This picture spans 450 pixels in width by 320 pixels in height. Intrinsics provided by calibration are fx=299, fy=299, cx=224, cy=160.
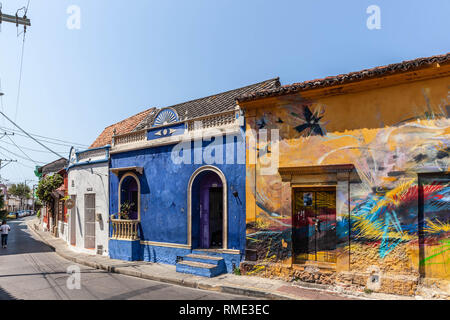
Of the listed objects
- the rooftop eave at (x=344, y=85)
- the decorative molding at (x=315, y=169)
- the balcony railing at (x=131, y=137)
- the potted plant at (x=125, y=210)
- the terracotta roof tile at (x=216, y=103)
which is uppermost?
the terracotta roof tile at (x=216, y=103)

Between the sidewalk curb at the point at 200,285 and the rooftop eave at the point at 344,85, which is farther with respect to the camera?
the sidewalk curb at the point at 200,285

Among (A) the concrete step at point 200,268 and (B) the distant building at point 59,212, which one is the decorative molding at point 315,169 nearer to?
(A) the concrete step at point 200,268

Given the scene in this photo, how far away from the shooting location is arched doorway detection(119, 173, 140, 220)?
1295cm

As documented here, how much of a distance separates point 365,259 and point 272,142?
388 centimetres

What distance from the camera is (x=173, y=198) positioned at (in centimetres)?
1108

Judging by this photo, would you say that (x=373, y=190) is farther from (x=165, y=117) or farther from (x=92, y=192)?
(x=92, y=192)

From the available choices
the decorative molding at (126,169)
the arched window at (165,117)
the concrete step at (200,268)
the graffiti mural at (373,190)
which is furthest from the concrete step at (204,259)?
the arched window at (165,117)

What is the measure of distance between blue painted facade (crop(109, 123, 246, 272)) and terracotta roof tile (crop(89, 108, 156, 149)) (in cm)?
354

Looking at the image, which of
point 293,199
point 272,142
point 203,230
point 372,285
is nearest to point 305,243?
point 293,199

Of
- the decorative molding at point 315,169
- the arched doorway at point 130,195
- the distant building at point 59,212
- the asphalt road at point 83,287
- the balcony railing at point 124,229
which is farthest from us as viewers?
the distant building at point 59,212

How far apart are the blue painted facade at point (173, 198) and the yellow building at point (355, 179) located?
1.44 ft

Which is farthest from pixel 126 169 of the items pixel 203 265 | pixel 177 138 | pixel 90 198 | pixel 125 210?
pixel 203 265

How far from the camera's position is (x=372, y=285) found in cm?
703

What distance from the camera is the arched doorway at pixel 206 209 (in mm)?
10516
